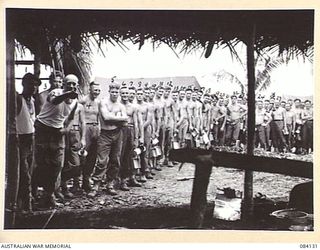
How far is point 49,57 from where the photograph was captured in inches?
43.3

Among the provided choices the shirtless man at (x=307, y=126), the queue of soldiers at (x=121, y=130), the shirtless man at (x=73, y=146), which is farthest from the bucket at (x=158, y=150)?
the shirtless man at (x=307, y=126)

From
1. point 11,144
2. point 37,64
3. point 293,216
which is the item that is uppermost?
point 37,64

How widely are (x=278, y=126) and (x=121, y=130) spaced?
23 cm

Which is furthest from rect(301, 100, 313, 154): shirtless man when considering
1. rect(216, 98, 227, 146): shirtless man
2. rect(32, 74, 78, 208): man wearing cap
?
rect(32, 74, 78, 208): man wearing cap

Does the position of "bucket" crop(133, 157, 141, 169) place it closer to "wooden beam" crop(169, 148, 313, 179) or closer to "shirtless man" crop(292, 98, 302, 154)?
"wooden beam" crop(169, 148, 313, 179)

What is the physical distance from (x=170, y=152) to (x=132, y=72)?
0.13 meters

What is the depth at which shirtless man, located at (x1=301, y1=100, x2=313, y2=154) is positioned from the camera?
43.6 inches

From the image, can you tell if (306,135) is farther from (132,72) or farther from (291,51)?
(132,72)

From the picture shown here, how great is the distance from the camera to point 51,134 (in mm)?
1116

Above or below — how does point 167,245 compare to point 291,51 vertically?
below

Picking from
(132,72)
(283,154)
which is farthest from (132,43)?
(283,154)

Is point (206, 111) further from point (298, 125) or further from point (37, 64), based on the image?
point (37, 64)

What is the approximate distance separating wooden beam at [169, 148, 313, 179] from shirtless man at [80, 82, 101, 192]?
113mm

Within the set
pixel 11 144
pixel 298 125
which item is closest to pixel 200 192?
pixel 298 125
